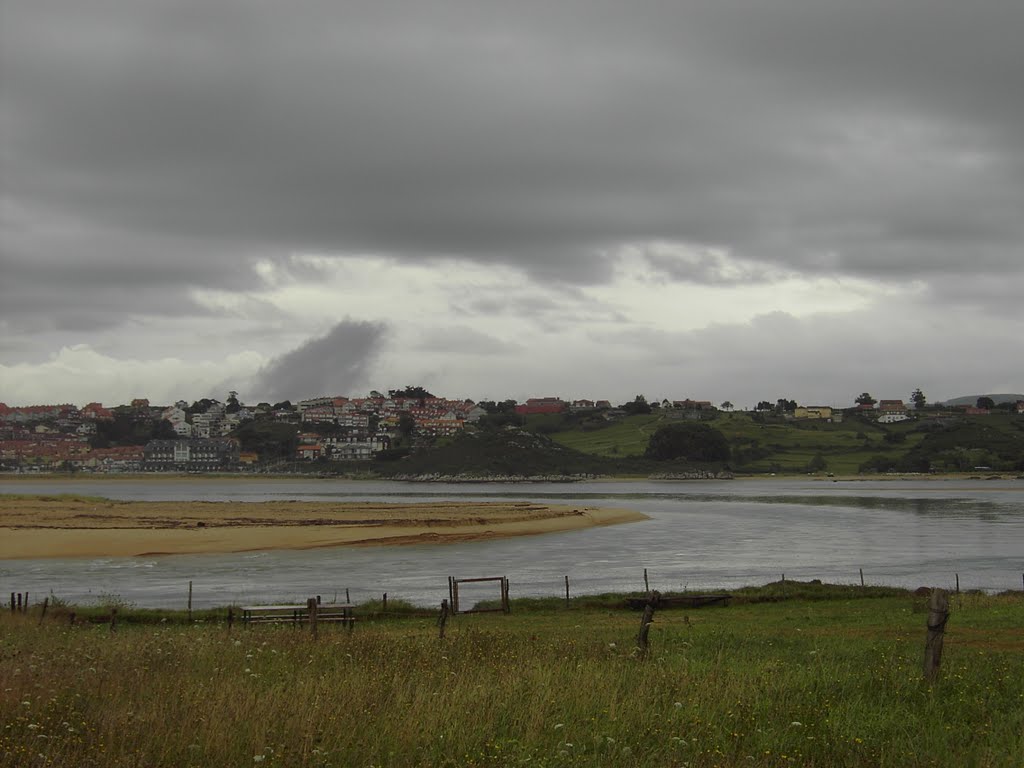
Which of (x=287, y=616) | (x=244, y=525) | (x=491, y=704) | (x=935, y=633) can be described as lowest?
(x=244, y=525)

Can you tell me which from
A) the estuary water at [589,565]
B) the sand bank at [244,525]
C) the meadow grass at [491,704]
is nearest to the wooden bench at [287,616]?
the meadow grass at [491,704]

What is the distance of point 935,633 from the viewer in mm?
14711

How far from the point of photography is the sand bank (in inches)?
2697

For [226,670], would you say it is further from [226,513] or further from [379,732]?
[226,513]

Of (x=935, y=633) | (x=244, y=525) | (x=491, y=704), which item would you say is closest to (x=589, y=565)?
(x=935, y=633)

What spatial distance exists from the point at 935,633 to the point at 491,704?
23.2 ft

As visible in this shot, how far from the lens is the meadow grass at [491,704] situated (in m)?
10.8

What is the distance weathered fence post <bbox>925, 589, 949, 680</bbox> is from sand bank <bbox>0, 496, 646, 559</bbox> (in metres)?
57.8

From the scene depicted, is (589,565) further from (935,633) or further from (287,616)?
(935,633)

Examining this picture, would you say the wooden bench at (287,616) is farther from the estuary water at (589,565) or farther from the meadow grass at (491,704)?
the estuary water at (589,565)

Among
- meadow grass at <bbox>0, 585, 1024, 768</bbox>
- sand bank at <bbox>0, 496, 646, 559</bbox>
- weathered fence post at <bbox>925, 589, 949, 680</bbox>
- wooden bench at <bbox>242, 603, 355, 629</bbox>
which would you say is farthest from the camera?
sand bank at <bbox>0, 496, 646, 559</bbox>

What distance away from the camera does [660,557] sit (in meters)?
59.1

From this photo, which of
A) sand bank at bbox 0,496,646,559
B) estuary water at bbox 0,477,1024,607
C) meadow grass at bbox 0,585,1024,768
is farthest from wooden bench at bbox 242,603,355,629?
sand bank at bbox 0,496,646,559

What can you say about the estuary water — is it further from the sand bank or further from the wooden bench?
the wooden bench
